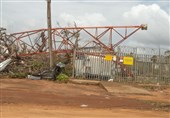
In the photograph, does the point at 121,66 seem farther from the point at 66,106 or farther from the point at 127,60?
the point at 66,106

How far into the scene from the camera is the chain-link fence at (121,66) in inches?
1075

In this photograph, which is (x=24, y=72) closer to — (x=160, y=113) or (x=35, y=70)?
(x=35, y=70)

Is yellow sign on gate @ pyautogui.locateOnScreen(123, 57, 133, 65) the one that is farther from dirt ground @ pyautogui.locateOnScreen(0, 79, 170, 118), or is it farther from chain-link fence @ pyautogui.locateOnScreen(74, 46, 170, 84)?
dirt ground @ pyautogui.locateOnScreen(0, 79, 170, 118)

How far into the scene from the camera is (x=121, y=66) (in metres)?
27.5

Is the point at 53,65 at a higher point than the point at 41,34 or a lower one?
lower

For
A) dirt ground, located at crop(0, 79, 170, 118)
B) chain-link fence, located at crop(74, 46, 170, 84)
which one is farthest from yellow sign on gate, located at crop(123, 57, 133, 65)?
dirt ground, located at crop(0, 79, 170, 118)

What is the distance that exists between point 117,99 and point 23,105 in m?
4.80

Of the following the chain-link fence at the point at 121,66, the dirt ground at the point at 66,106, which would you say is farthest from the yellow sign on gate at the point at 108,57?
the dirt ground at the point at 66,106

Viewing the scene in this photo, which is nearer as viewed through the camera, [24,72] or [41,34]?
[24,72]

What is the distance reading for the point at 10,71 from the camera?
85.5 ft

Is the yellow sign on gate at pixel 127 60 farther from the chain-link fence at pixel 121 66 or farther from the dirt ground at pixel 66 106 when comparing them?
the dirt ground at pixel 66 106

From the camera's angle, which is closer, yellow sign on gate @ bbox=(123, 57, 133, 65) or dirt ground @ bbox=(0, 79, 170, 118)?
dirt ground @ bbox=(0, 79, 170, 118)

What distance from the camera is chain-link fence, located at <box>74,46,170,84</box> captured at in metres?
27.3

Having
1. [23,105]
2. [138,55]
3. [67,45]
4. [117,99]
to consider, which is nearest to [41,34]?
[67,45]
